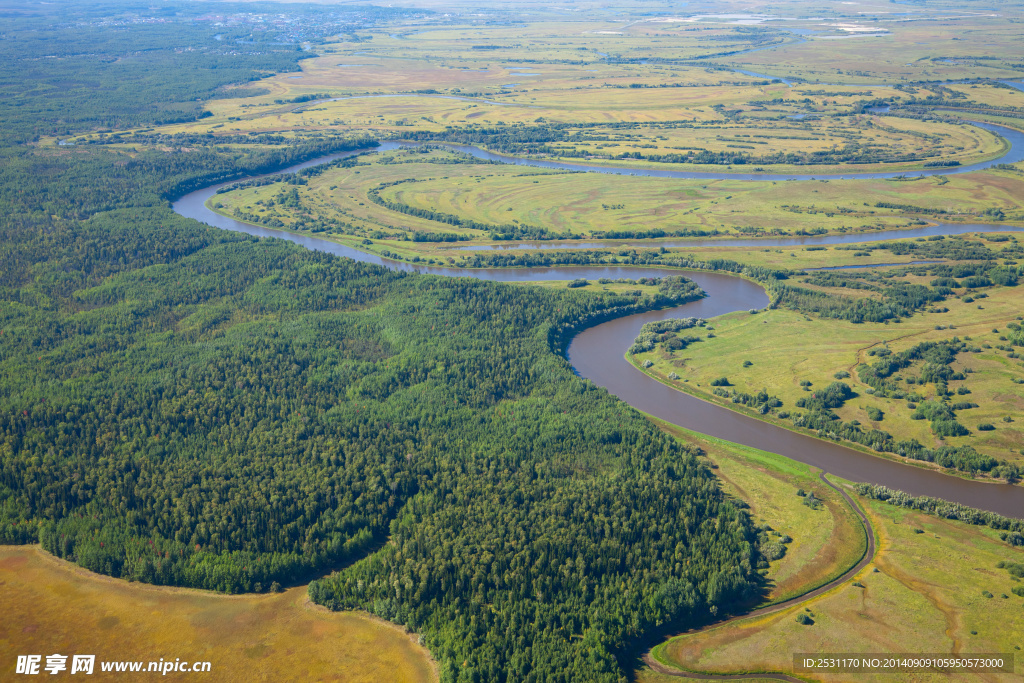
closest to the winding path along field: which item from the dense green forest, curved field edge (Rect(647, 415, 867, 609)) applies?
curved field edge (Rect(647, 415, 867, 609))

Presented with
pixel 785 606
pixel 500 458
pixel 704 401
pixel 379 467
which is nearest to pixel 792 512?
pixel 785 606

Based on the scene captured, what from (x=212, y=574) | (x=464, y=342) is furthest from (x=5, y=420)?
(x=464, y=342)

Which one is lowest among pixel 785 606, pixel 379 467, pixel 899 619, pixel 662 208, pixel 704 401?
pixel 785 606

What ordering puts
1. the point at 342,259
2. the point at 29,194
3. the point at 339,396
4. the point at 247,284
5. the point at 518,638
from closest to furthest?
the point at 518,638
the point at 339,396
the point at 247,284
the point at 342,259
the point at 29,194

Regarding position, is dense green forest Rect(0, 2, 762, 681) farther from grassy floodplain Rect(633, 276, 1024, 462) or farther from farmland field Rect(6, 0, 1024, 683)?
grassy floodplain Rect(633, 276, 1024, 462)

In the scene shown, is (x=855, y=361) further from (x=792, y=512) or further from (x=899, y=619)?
(x=899, y=619)

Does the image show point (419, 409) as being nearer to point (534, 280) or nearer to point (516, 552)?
point (516, 552)
